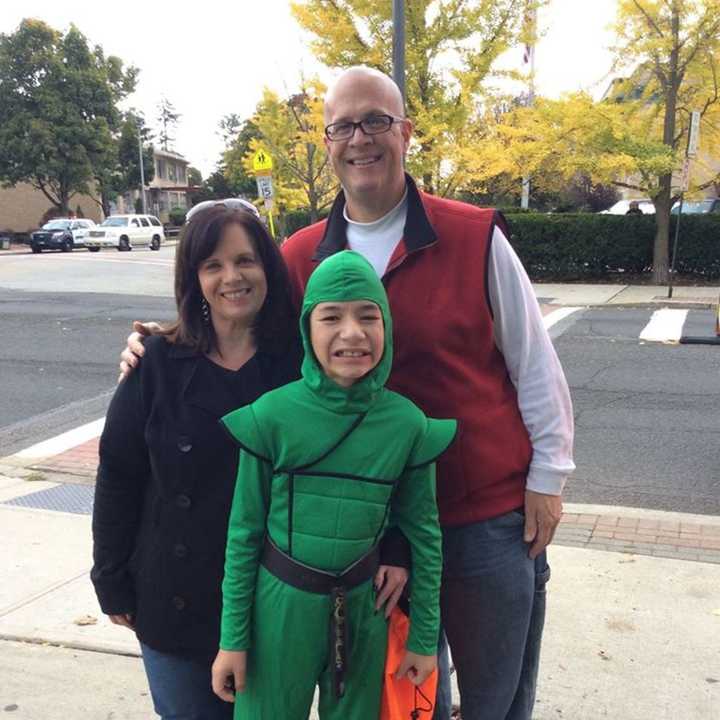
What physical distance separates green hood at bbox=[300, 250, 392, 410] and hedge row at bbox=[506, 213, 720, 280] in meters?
17.1

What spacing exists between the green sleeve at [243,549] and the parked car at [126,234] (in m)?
36.4

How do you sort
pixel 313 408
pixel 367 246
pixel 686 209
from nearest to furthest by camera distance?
pixel 313 408 < pixel 367 246 < pixel 686 209

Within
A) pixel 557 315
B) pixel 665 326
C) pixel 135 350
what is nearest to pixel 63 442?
pixel 135 350

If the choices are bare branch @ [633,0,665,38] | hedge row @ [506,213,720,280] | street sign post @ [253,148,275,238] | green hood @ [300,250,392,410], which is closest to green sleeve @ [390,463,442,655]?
green hood @ [300,250,392,410]

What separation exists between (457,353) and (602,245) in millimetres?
17207

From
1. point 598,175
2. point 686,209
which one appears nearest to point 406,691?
point 598,175

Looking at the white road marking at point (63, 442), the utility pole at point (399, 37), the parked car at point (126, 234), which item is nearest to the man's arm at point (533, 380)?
the white road marking at point (63, 442)

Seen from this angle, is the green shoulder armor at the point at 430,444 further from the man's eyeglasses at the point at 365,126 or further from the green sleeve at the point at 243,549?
the man's eyeglasses at the point at 365,126

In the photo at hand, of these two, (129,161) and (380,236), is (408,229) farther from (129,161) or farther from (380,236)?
(129,161)

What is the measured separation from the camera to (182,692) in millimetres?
2039

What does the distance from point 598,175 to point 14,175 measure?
3599 centimetres

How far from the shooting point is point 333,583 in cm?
176

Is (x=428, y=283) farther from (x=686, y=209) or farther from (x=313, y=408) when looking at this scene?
(x=686, y=209)

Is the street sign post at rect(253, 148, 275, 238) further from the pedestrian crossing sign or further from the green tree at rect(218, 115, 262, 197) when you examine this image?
the green tree at rect(218, 115, 262, 197)
